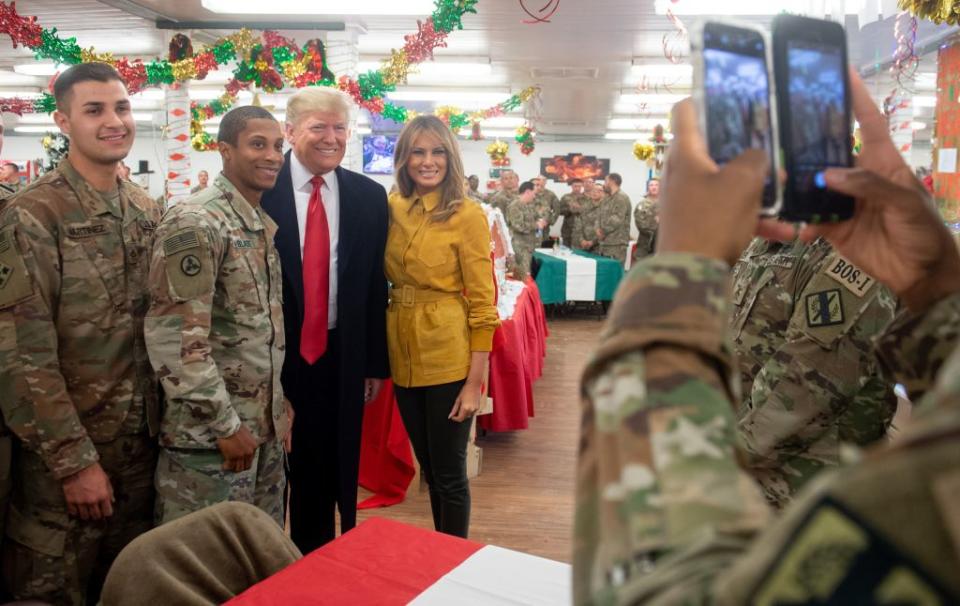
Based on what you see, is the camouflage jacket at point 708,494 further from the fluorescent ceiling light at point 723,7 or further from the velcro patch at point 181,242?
the fluorescent ceiling light at point 723,7

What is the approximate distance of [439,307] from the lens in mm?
2656

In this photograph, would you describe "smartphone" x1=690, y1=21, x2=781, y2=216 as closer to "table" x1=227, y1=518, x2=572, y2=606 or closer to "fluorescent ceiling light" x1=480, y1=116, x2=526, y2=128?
"table" x1=227, y1=518, x2=572, y2=606

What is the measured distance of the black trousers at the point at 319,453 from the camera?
2.59m

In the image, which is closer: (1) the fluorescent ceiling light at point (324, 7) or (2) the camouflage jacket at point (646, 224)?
(1) the fluorescent ceiling light at point (324, 7)

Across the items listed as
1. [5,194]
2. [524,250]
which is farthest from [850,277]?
[524,250]

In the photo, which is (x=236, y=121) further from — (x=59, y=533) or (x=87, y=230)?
(x=59, y=533)

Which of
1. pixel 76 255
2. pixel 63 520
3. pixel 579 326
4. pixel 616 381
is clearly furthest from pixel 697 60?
pixel 579 326

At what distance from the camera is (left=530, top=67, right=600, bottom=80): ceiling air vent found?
9.43 metres

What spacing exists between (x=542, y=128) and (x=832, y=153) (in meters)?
18.2

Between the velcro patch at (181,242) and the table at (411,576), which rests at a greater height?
the velcro patch at (181,242)

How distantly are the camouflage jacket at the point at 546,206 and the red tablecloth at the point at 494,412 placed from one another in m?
4.91

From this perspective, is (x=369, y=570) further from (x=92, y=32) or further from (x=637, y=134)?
(x=637, y=134)

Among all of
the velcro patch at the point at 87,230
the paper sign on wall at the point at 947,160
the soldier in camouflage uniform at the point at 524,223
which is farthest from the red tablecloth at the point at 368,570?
the soldier in camouflage uniform at the point at 524,223

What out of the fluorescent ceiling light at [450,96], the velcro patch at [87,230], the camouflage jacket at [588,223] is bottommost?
the camouflage jacket at [588,223]
